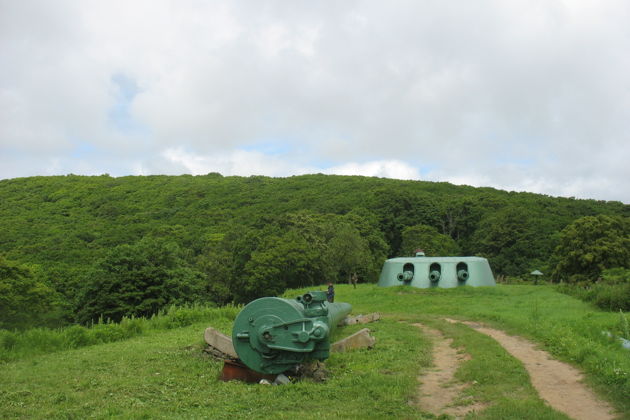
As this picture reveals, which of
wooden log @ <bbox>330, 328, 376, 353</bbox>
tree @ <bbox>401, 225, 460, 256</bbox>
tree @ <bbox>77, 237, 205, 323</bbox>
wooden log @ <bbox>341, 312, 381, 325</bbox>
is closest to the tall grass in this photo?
wooden log @ <bbox>341, 312, 381, 325</bbox>

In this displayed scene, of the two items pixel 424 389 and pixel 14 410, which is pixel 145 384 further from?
pixel 424 389

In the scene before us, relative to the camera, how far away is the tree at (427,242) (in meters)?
54.3

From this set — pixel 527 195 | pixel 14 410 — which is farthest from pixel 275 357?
pixel 527 195

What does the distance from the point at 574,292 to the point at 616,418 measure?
64.6 feet

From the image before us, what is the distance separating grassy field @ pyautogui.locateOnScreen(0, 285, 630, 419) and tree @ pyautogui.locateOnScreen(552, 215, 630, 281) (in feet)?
77.1

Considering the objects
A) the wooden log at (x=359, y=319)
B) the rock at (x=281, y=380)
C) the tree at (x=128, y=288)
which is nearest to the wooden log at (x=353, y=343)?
the rock at (x=281, y=380)

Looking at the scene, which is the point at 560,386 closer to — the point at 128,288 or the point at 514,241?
the point at 128,288

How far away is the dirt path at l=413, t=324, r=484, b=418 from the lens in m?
6.83

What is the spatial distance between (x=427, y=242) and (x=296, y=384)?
4922 cm

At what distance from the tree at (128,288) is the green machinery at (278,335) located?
2207 centimetres

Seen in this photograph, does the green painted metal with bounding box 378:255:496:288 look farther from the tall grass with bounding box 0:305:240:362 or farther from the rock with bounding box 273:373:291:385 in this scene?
the rock with bounding box 273:373:291:385

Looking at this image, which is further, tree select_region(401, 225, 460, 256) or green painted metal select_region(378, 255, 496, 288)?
tree select_region(401, 225, 460, 256)

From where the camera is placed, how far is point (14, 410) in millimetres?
6473

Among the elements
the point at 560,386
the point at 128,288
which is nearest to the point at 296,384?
the point at 560,386
